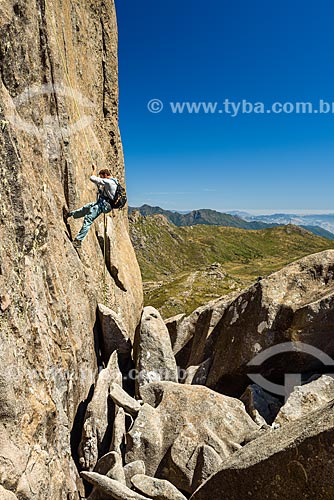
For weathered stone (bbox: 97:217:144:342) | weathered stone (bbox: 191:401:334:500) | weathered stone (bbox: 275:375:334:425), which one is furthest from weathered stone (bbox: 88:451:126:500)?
weathered stone (bbox: 97:217:144:342)

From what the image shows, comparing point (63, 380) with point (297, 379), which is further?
point (297, 379)

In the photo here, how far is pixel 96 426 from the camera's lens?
62.8 feet

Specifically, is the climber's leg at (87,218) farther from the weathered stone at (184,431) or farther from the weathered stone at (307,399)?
the weathered stone at (307,399)

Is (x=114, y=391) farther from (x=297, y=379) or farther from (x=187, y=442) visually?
(x=297, y=379)

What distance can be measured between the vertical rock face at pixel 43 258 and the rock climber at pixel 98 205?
2.63 feet

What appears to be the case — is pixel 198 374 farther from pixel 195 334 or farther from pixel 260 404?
pixel 195 334

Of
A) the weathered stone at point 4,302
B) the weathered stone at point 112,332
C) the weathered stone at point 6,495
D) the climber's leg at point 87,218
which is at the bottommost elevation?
the weathered stone at point 6,495

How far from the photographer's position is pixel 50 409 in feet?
51.8

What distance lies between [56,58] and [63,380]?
736 inches

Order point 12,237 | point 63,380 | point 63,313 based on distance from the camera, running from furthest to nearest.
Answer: point 63,313 → point 63,380 → point 12,237

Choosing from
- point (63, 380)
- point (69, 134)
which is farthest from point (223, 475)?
point (69, 134)

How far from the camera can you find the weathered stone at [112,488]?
13.8m

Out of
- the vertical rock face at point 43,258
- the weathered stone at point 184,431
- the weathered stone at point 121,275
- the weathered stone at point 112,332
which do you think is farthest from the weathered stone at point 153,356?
the weathered stone at point 184,431

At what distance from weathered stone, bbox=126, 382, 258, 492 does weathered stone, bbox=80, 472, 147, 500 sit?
2598 mm
